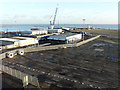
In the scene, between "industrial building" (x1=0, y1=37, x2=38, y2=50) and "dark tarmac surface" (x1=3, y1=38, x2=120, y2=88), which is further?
"industrial building" (x1=0, y1=37, x2=38, y2=50)

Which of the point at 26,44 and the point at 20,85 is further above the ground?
the point at 26,44

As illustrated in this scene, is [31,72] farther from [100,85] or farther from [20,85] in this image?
[100,85]

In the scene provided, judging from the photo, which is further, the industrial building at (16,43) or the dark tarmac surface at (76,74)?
the industrial building at (16,43)

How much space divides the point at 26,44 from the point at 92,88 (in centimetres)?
4511

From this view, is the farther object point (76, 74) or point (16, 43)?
point (16, 43)

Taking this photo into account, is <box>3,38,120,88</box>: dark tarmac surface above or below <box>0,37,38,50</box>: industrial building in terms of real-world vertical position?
below

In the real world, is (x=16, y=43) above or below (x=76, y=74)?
above

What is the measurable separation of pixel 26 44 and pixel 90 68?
39.0 m

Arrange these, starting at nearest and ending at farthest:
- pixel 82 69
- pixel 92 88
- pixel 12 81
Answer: pixel 92 88, pixel 12 81, pixel 82 69

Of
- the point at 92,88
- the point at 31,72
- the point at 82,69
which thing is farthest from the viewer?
the point at 82,69

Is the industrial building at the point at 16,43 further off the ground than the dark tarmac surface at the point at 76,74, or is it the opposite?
the industrial building at the point at 16,43

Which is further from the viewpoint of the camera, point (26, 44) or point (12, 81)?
point (26, 44)

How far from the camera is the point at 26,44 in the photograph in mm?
57938

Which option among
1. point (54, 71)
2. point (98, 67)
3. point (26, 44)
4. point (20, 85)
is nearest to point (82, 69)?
point (98, 67)
